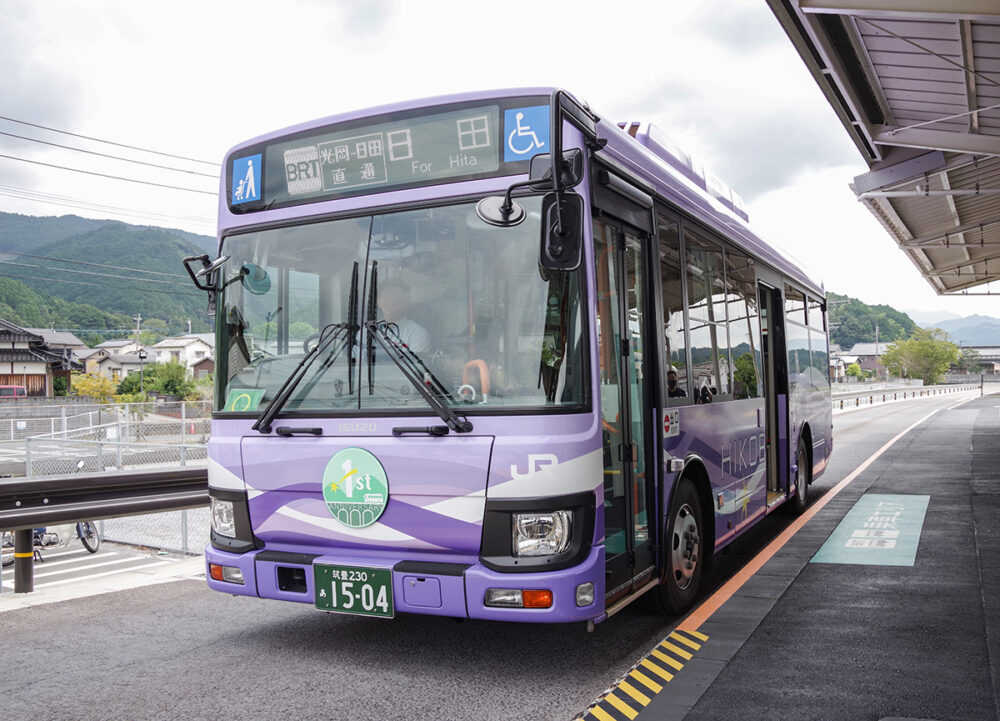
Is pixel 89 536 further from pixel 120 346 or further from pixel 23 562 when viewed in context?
pixel 120 346

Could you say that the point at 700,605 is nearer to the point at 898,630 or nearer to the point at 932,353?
the point at 898,630

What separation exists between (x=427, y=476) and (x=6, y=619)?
3686mm

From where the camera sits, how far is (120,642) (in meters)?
5.45

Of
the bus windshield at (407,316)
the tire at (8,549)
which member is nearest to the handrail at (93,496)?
the bus windshield at (407,316)

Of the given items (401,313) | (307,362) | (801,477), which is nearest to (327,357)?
(307,362)

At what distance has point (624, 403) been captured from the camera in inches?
195

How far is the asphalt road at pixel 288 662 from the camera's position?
4270 mm

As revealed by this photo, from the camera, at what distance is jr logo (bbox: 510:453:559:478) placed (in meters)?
4.20

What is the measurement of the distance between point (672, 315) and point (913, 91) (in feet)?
25.9

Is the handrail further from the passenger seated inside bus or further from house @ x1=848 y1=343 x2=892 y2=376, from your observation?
house @ x1=848 y1=343 x2=892 y2=376

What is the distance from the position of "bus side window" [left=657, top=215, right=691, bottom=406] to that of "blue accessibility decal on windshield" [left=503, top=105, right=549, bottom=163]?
1.45 meters

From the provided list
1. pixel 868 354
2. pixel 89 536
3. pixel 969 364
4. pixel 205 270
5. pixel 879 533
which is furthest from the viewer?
pixel 868 354

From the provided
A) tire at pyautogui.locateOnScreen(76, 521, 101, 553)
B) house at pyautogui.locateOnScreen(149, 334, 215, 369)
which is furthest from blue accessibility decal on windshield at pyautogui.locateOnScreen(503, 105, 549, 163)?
house at pyautogui.locateOnScreen(149, 334, 215, 369)

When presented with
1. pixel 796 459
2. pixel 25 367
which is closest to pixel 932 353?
pixel 25 367
